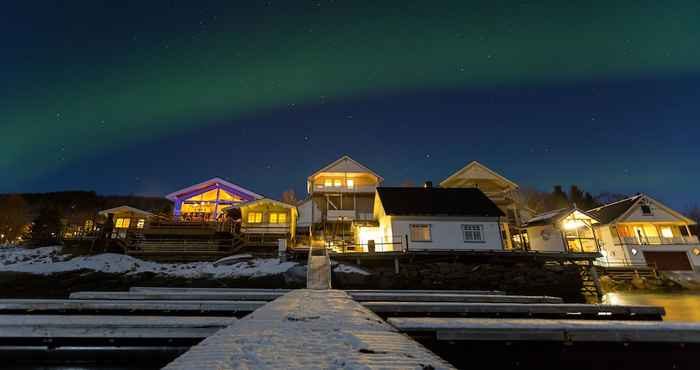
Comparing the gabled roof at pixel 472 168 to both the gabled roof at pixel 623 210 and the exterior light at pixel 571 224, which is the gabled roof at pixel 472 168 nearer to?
the exterior light at pixel 571 224

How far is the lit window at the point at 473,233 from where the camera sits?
939 inches

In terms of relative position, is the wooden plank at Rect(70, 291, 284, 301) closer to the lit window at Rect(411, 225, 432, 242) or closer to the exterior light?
the lit window at Rect(411, 225, 432, 242)

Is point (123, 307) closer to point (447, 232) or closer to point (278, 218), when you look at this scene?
point (447, 232)

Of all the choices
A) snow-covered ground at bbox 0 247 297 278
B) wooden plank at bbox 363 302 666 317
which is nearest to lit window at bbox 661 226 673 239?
wooden plank at bbox 363 302 666 317

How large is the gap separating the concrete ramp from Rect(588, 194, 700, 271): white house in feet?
110

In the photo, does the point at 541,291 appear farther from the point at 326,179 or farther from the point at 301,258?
the point at 326,179

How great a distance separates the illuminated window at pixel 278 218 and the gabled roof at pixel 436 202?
11.2m

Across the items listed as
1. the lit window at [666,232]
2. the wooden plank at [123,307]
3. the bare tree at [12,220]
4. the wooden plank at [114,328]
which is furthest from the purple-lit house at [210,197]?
the lit window at [666,232]

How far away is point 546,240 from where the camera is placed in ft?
98.1

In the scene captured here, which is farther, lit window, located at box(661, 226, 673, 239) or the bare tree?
the bare tree

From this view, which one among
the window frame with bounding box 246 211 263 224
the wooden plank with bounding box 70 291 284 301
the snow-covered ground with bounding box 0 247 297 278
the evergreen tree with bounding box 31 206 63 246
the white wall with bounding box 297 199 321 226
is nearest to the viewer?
the wooden plank with bounding box 70 291 284 301

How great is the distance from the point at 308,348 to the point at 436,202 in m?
25.3

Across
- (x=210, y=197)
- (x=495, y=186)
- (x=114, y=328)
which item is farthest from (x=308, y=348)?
(x=495, y=186)

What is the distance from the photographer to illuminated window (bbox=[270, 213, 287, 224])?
3074cm
